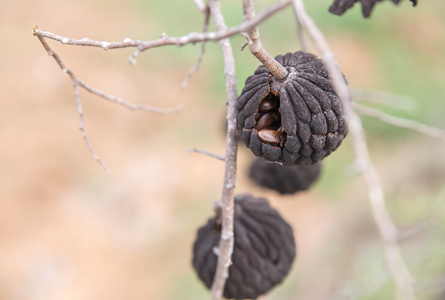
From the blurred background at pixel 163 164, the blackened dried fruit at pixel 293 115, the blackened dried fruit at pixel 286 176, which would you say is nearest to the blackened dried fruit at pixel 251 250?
the blackened dried fruit at pixel 286 176

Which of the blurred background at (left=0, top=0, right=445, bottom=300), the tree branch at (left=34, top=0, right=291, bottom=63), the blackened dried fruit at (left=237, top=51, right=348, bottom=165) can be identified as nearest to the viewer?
the tree branch at (left=34, top=0, right=291, bottom=63)

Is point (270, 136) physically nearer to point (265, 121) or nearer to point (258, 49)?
point (265, 121)

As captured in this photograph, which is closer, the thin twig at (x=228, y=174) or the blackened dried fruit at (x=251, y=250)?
the thin twig at (x=228, y=174)

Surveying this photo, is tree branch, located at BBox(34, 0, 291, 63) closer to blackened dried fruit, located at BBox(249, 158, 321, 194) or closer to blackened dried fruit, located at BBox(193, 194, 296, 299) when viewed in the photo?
blackened dried fruit, located at BBox(193, 194, 296, 299)

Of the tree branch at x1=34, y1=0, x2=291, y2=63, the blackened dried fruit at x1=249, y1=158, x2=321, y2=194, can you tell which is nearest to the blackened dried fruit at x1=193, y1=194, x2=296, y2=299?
the blackened dried fruit at x1=249, y1=158, x2=321, y2=194

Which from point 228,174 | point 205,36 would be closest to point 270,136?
point 228,174

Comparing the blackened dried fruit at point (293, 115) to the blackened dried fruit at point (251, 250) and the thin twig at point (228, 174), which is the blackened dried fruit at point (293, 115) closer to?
the thin twig at point (228, 174)
